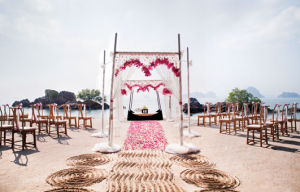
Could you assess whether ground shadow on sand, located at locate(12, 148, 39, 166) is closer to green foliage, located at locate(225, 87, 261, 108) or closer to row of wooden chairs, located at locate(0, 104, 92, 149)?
row of wooden chairs, located at locate(0, 104, 92, 149)

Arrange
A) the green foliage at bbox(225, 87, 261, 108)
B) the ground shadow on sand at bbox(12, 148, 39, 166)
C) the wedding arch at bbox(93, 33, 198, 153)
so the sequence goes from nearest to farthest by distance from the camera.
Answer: the ground shadow on sand at bbox(12, 148, 39, 166) → the wedding arch at bbox(93, 33, 198, 153) → the green foliage at bbox(225, 87, 261, 108)

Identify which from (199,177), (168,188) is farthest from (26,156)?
(199,177)


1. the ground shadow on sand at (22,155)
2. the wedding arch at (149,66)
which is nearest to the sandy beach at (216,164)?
the ground shadow on sand at (22,155)

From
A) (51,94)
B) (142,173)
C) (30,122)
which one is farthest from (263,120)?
(51,94)

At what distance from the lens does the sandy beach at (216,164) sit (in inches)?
110

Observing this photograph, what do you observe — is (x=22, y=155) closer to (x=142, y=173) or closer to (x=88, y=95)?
(x=142, y=173)

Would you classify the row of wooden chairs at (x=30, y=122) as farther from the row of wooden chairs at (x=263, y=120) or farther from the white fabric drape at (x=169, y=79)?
the row of wooden chairs at (x=263, y=120)

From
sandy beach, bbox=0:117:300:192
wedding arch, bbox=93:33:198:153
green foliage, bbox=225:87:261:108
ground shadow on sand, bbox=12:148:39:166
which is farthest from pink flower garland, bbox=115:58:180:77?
green foliage, bbox=225:87:261:108

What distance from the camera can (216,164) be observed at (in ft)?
12.2

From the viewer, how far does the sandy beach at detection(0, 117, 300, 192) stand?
279 centimetres

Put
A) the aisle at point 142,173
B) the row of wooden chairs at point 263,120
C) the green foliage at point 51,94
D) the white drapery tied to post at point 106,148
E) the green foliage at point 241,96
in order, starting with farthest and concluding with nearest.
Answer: the green foliage at point 51,94 → the green foliage at point 241,96 → the row of wooden chairs at point 263,120 → the white drapery tied to post at point 106,148 → the aisle at point 142,173

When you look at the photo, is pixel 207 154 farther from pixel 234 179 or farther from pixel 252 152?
pixel 234 179

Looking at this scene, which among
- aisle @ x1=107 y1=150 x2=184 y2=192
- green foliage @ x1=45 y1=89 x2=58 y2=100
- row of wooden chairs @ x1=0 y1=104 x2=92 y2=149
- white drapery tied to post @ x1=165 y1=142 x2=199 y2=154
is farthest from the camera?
green foliage @ x1=45 y1=89 x2=58 y2=100

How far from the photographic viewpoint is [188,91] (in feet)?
23.4
